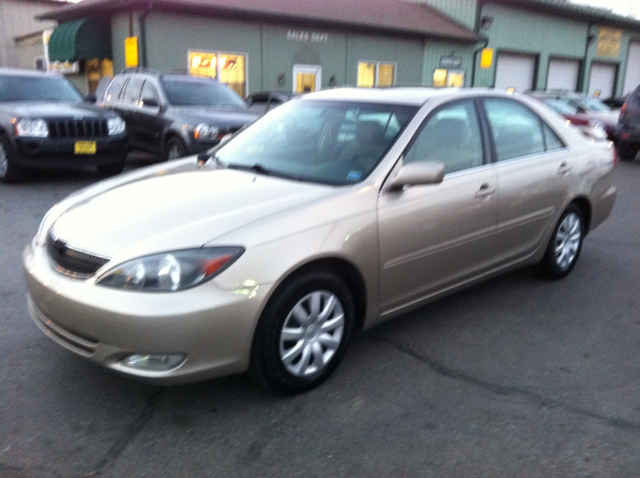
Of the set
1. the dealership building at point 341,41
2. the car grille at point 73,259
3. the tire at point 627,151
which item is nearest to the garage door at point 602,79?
the dealership building at point 341,41

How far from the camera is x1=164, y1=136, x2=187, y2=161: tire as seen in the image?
9117 mm

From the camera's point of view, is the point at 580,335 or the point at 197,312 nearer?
the point at 197,312

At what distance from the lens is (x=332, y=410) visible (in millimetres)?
2994

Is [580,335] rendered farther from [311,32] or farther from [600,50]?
[600,50]

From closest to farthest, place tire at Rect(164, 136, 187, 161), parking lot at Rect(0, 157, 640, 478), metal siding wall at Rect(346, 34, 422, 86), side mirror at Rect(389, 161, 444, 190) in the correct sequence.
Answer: parking lot at Rect(0, 157, 640, 478) → side mirror at Rect(389, 161, 444, 190) → tire at Rect(164, 136, 187, 161) → metal siding wall at Rect(346, 34, 422, 86)

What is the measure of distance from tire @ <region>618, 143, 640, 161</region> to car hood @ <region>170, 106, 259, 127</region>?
27.2ft

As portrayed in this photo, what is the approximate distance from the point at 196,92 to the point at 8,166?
10.6 feet

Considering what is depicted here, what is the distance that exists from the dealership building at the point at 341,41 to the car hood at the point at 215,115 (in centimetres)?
580

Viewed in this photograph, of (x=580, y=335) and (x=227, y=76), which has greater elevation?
(x=227, y=76)

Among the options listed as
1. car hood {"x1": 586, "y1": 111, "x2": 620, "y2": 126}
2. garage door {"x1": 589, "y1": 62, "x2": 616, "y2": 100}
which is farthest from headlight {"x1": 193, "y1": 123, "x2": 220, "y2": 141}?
garage door {"x1": 589, "y1": 62, "x2": 616, "y2": 100}

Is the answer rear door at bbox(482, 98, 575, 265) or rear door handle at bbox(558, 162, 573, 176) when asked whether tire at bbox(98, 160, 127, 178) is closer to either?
rear door at bbox(482, 98, 575, 265)

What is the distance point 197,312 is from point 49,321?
88cm

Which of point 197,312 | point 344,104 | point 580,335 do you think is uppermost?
point 344,104

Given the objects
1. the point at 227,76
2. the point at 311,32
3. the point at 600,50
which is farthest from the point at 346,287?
the point at 600,50
